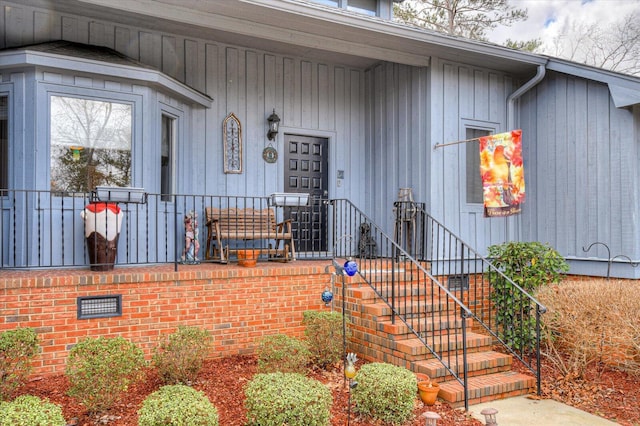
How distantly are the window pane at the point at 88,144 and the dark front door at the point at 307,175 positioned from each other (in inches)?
108

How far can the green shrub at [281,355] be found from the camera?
181 inches

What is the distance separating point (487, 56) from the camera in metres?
7.44

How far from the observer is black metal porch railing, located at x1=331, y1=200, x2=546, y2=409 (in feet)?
16.6

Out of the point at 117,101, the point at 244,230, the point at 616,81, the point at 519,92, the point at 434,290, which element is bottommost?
the point at 434,290

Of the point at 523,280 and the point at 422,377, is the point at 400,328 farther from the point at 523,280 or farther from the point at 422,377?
the point at 523,280

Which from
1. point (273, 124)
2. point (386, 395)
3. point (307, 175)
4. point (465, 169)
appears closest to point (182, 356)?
point (386, 395)

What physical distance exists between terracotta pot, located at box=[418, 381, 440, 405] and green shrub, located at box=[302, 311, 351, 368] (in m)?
1.06

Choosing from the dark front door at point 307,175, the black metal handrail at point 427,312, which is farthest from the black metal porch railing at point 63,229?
the black metal handrail at point 427,312

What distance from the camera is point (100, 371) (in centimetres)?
382

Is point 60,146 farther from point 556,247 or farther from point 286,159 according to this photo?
point 556,247

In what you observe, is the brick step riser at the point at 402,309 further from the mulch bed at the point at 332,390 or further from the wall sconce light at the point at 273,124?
the wall sconce light at the point at 273,124

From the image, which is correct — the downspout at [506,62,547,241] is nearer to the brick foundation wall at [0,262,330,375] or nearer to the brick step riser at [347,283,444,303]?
the brick step riser at [347,283,444,303]

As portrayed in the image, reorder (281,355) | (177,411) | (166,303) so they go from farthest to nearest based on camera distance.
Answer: (166,303), (281,355), (177,411)

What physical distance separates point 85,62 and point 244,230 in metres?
2.93
